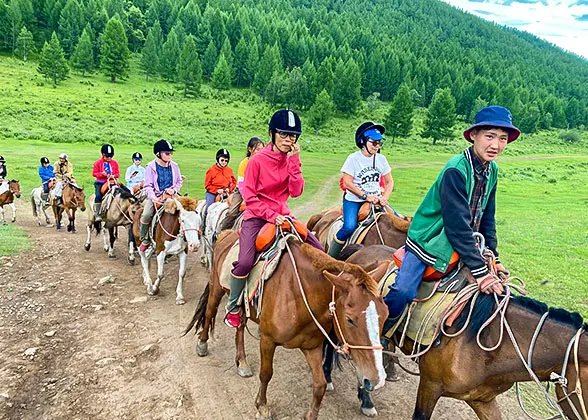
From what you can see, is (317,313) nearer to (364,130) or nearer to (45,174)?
(364,130)

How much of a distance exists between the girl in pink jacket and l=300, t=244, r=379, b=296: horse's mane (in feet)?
2.33

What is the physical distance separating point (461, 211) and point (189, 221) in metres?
6.19

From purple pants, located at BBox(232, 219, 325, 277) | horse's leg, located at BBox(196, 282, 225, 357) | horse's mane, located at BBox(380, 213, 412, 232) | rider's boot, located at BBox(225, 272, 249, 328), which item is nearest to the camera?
purple pants, located at BBox(232, 219, 325, 277)

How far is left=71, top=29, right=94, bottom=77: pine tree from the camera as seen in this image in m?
72.3

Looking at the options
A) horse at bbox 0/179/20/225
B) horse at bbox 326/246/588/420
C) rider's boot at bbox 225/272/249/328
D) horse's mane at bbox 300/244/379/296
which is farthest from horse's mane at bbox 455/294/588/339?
horse at bbox 0/179/20/225

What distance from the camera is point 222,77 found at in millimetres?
78875

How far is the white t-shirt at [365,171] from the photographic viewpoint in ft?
23.1

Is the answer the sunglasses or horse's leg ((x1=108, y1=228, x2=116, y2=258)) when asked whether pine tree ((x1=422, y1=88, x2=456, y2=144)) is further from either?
the sunglasses

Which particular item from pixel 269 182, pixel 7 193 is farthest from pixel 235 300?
pixel 7 193

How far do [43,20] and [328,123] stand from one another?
7825 cm

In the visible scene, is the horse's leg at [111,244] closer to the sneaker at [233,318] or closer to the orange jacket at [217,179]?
the orange jacket at [217,179]

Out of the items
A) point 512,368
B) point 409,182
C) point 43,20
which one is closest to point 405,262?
point 512,368

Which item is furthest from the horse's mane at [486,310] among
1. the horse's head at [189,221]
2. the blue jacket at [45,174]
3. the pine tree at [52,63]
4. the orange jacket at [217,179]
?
the pine tree at [52,63]

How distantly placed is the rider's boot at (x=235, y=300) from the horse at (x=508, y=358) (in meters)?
2.47
